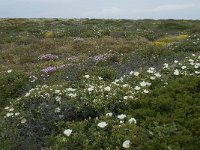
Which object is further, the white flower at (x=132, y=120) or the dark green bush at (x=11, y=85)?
the dark green bush at (x=11, y=85)

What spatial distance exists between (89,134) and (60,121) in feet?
3.60

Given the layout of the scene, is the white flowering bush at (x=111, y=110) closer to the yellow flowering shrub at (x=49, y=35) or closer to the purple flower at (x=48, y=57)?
the purple flower at (x=48, y=57)

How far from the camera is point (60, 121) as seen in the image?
9125 millimetres

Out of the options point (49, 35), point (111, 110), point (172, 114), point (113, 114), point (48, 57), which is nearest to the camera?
point (172, 114)

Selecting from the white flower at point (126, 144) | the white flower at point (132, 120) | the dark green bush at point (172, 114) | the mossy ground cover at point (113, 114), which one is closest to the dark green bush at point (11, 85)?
the mossy ground cover at point (113, 114)

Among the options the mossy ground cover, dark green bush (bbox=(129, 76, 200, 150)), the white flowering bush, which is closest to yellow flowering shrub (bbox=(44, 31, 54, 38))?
the mossy ground cover

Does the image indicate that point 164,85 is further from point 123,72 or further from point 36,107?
point 123,72

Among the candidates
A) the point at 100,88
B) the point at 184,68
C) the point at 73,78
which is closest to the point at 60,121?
the point at 100,88

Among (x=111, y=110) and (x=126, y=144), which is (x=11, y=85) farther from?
(x=126, y=144)

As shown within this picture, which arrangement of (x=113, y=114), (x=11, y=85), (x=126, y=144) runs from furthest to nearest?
1. (x=11, y=85)
2. (x=113, y=114)
3. (x=126, y=144)

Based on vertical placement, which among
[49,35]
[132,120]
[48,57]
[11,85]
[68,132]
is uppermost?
[132,120]

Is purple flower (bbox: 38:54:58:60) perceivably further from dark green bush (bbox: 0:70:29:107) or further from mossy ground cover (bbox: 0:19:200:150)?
mossy ground cover (bbox: 0:19:200:150)

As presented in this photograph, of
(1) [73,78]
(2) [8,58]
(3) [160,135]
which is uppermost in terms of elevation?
(3) [160,135]

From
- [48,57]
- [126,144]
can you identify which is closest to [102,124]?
[126,144]
